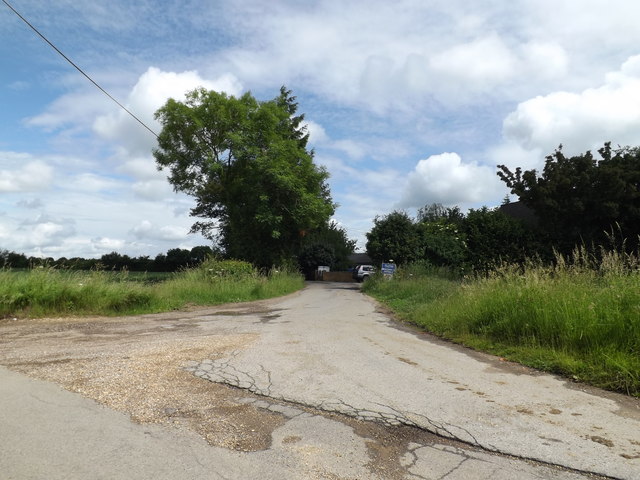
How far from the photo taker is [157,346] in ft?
26.0

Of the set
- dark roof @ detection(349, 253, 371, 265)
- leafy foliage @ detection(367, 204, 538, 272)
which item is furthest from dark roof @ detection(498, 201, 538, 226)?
dark roof @ detection(349, 253, 371, 265)

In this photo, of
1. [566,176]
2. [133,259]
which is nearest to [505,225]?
[566,176]

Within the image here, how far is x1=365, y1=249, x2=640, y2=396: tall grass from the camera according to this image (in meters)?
6.18

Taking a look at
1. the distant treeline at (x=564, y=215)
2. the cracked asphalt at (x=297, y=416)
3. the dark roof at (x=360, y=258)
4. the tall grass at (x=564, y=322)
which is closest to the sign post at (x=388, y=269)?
the distant treeline at (x=564, y=215)

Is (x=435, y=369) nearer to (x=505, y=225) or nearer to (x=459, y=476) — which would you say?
(x=459, y=476)

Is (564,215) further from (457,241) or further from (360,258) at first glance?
(360,258)

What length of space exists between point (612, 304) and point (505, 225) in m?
16.5

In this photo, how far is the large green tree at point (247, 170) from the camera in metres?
30.1

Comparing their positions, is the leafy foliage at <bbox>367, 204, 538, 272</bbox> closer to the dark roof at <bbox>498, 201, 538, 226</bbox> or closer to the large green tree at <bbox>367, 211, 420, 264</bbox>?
the large green tree at <bbox>367, 211, 420, 264</bbox>

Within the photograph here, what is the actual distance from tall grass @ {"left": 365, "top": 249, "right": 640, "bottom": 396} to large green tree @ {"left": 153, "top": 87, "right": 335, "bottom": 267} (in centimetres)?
2071

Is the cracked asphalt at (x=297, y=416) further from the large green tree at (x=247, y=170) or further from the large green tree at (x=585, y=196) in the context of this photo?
the large green tree at (x=247, y=170)

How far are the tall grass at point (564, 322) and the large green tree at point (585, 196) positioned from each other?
13.2 metres

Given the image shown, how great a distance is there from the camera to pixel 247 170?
31.8 meters

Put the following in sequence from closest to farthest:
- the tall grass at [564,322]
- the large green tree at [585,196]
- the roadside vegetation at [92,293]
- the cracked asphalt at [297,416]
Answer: the cracked asphalt at [297,416]
the tall grass at [564,322]
the roadside vegetation at [92,293]
the large green tree at [585,196]
